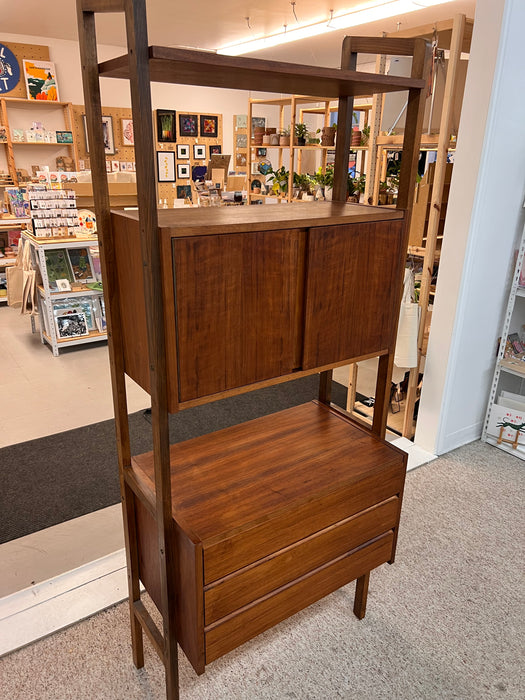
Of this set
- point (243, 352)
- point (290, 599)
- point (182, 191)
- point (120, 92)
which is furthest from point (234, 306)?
point (120, 92)

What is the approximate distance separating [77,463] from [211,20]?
645 centimetres

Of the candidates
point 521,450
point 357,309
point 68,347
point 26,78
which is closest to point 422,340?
point 521,450

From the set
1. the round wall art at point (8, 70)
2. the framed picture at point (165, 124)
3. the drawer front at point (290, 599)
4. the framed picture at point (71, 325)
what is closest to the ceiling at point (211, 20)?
the round wall art at point (8, 70)

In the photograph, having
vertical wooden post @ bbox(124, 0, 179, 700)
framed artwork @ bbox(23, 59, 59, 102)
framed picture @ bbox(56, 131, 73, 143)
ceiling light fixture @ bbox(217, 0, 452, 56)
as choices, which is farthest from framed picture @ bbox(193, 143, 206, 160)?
vertical wooden post @ bbox(124, 0, 179, 700)

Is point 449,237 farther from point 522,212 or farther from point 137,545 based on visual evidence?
point 137,545

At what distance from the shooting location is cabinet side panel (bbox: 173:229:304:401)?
1.14m

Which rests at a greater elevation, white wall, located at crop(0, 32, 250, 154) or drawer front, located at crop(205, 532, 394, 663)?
white wall, located at crop(0, 32, 250, 154)

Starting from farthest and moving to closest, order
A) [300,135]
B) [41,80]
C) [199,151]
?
[199,151], [41,80], [300,135]

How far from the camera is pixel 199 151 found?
8.66 meters

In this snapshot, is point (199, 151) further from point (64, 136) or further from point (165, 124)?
point (64, 136)

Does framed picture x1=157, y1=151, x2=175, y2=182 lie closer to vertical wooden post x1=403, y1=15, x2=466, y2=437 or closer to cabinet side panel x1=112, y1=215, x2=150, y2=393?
vertical wooden post x1=403, y1=15, x2=466, y2=437

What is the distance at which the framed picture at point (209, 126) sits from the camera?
28.5 ft

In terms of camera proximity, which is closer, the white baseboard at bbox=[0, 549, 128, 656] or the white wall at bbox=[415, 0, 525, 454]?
the white baseboard at bbox=[0, 549, 128, 656]

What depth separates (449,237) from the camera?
2.64 m
